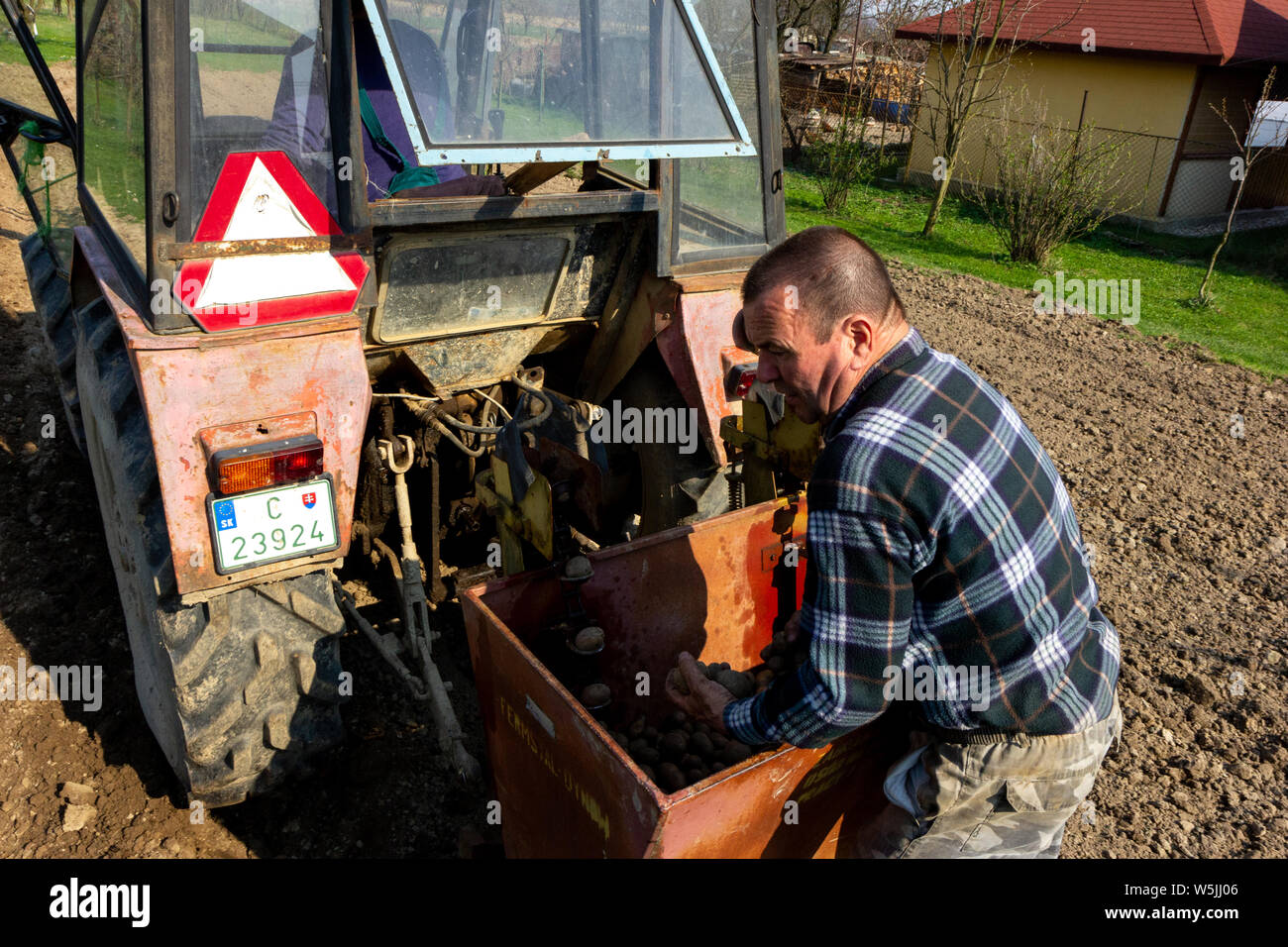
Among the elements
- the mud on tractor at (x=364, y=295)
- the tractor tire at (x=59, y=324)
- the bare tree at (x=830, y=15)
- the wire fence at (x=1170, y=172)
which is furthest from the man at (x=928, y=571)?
the bare tree at (x=830, y=15)

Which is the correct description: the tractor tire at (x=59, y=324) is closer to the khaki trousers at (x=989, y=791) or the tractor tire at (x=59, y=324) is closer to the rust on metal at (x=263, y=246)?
the rust on metal at (x=263, y=246)

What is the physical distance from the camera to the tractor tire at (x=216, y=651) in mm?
2238

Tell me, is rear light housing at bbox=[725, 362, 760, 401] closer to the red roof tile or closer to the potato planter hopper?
the potato planter hopper

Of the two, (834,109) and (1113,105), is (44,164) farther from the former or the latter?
(834,109)

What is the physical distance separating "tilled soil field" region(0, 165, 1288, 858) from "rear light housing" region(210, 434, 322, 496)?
105 centimetres

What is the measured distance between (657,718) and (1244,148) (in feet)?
35.7

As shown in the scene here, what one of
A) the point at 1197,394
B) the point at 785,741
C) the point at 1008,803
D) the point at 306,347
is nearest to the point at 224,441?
the point at 306,347

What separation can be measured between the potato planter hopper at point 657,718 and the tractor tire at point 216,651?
0.41 m

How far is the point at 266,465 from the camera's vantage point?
2154 mm

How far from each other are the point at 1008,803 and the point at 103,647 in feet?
9.29

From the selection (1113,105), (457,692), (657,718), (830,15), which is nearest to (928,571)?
(657,718)

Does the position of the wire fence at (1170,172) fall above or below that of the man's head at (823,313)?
below
